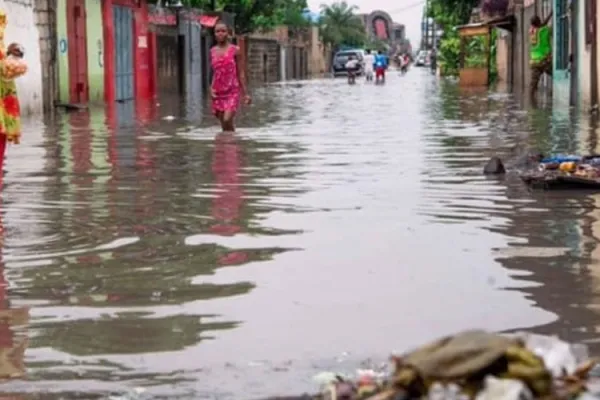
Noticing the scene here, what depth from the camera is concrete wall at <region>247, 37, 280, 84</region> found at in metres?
61.6

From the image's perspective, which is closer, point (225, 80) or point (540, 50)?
point (225, 80)

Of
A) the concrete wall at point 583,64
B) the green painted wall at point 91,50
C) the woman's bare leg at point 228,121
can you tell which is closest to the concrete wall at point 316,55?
the green painted wall at point 91,50

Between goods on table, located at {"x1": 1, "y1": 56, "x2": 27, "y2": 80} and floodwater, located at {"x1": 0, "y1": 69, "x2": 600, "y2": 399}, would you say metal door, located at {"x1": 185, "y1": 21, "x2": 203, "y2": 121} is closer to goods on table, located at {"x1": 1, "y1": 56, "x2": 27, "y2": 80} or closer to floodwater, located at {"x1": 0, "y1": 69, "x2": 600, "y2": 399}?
floodwater, located at {"x1": 0, "y1": 69, "x2": 600, "y2": 399}

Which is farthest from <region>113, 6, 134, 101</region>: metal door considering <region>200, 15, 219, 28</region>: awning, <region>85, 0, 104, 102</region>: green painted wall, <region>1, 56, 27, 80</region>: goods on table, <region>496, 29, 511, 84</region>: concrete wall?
<region>1, 56, 27, 80</region>: goods on table

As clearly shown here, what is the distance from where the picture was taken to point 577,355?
4.68m

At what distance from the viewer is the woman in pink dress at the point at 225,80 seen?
55.0 ft

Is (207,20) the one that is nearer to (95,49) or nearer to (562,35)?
(95,49)

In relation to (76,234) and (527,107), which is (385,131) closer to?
(527,107)

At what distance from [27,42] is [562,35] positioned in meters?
9.97

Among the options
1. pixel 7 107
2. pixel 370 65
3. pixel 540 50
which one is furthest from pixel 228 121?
pixel 370 65

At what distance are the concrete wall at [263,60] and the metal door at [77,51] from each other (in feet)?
97.5

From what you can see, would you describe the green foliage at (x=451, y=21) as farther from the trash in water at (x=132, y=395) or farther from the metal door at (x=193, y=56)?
the trash in water at (x=132, y=395)

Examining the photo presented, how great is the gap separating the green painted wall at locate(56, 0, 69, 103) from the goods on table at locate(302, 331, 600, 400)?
23.3m

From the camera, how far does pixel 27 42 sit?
2348 centimetres
